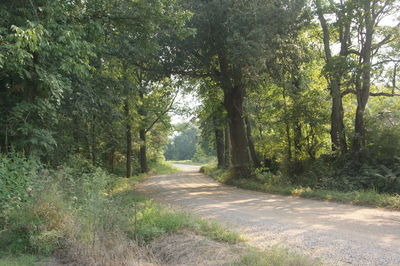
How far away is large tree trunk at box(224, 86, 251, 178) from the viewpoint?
21719 millimetres

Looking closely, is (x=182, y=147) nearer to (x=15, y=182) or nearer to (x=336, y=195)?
(x=336, y=195)

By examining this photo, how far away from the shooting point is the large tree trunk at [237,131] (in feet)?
71.3

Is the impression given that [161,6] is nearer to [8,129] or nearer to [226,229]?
[8,129]

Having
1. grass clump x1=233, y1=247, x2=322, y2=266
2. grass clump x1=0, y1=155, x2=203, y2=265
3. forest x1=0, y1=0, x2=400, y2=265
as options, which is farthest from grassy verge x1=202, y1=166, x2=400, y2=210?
grass clump x1=0, y1=155, x2=203, y2=265

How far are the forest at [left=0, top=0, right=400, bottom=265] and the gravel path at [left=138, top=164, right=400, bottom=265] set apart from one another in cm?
213

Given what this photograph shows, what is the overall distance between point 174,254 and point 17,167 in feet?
15.1

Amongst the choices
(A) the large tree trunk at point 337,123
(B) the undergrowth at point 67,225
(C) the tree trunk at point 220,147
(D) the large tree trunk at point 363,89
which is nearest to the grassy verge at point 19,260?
(B) the undergrowth at point 67,225

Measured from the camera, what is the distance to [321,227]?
8.33 meters

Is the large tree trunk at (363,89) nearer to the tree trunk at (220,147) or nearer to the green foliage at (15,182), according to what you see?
the green foliage at (15,182)

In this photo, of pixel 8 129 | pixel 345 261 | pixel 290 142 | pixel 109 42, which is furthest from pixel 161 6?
pixel 290 142

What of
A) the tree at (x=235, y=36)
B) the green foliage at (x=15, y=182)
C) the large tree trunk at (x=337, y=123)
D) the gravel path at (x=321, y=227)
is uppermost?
the tree at (x=235, y=36)

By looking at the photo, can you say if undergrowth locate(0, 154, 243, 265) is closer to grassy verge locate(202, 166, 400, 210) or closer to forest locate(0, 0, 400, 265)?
forest locate(0, 0, 400, 265)

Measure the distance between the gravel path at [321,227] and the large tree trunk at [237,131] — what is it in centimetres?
865

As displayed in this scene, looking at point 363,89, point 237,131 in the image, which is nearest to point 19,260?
point 363,89
